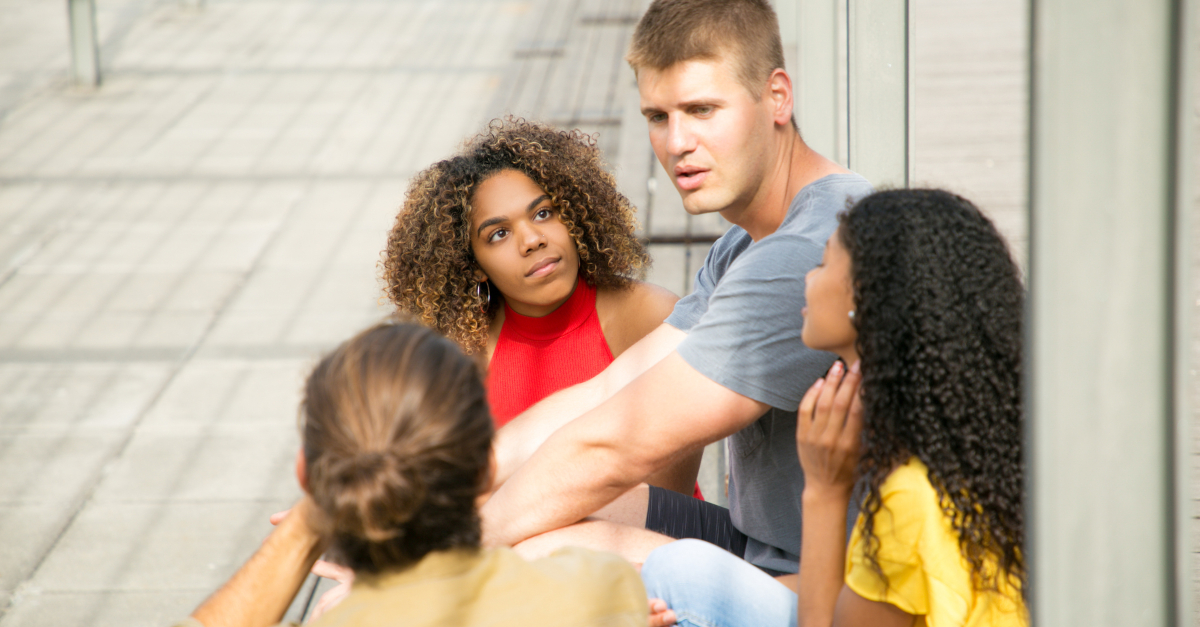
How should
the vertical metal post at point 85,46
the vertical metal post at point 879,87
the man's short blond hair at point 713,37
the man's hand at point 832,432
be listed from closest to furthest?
1. the man's hand at point 832,432
2. the man's short blond hair at point 713,37
3. the vertical metal post at point 879,87
4. the vertical metal post at point 85,46

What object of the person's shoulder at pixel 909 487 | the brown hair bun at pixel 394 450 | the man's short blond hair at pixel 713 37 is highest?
the man's short blond hair at pixel 713 37

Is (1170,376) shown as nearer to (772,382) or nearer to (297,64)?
(772,382)

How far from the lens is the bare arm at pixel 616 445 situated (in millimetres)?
1674

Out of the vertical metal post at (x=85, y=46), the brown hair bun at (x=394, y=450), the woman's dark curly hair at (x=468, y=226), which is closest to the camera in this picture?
the brown hair bun at (x=394, y=450)

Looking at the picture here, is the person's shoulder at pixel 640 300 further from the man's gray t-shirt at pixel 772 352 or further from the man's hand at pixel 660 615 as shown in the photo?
the man's hand at pixel 660 615

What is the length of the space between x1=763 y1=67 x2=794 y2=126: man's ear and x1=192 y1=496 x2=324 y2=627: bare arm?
1154mm

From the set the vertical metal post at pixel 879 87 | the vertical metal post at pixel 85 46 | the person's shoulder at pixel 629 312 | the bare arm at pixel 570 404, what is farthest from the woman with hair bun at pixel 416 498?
the vertical metal post at pixel 85 46

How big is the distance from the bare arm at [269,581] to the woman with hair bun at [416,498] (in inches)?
12.0

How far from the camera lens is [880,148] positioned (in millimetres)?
2531

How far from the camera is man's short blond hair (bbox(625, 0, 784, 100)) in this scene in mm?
1944

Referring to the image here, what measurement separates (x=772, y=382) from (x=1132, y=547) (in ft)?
2.18

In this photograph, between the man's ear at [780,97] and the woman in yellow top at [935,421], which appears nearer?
the woman in yellow top at [935,421]

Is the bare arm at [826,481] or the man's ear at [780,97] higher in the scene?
the man's ear at [780,97]

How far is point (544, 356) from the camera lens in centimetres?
266
